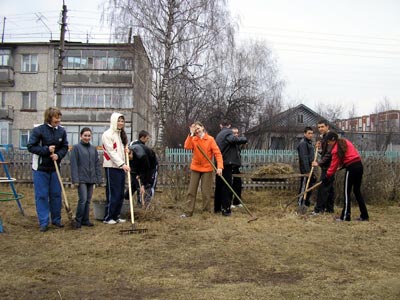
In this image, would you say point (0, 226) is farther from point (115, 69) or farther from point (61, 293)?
point (115, 69)

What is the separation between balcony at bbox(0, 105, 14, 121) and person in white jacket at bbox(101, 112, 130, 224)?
31918mm

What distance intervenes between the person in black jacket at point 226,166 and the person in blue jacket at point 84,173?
7.53 feet

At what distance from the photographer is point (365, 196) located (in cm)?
951

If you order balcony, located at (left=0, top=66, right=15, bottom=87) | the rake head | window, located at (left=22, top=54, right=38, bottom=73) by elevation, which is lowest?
the rake head

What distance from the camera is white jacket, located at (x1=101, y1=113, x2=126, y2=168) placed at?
6.60 metres

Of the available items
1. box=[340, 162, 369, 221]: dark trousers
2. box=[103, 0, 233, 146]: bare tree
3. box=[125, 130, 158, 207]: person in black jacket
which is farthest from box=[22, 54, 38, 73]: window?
box=[340, 162, 369, 221]: dark trousers

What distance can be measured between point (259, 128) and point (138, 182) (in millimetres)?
20132

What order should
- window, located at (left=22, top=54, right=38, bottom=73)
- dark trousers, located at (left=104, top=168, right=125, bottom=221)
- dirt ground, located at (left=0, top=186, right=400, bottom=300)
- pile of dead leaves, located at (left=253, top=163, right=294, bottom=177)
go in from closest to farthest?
dirt ground, located at (left=0, top=186, right=400, bottom=300)
dark trousers, located at (left=104, top=168, right=125, bottom=221)
pile of dead leaves, located at (left=253, top=163, right=294, bottom=177)
window, located at (left=22, top=54, right=38, bottom=73)

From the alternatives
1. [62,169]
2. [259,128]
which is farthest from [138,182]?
[259,128]

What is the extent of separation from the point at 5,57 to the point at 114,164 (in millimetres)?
33303

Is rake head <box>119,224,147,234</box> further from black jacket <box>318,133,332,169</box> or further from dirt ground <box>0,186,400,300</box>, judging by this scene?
black jacket <box>318,133,332,169</box>

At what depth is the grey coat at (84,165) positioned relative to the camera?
6.50 meters

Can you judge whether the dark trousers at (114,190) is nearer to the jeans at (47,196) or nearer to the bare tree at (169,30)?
the jeans at (47,196)

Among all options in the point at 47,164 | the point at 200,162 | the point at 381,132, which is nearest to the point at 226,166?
the point at 200,162
